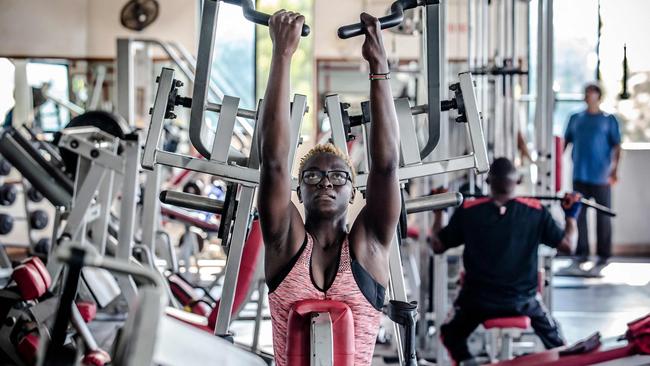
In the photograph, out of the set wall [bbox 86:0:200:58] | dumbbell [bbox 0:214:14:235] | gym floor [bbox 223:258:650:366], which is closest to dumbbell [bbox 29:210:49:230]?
dumbbell [bbox 0:214:14:235]

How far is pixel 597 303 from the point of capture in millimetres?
6398

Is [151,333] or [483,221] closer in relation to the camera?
[151,333]

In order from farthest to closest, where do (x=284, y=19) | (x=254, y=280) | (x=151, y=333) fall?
1. (x=254, y=280)
2. (x=284, y=19)
3. (x=151, y=333)

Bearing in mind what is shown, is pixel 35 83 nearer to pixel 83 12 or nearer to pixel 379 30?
pixel 83 12

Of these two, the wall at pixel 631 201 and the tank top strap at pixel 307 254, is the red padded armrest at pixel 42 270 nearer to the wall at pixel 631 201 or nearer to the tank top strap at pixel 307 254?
the tank top strap at pixel 307 254

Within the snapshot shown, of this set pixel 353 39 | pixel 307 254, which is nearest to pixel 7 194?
pixel 353 39

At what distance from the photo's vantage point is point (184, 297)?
4.88m

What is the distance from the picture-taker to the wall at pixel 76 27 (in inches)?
365

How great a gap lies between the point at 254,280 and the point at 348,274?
1.95 metres

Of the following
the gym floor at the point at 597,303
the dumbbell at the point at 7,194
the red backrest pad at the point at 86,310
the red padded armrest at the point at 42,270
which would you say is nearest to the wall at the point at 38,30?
the dumbbell at the point at 7,194

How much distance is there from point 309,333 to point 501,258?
189 cm

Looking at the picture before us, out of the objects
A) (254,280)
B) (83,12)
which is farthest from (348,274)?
(83,12)

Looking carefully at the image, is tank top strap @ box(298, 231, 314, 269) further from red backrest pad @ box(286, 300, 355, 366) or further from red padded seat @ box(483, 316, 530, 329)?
red padded seat @ box(483, 316, 530, 329)

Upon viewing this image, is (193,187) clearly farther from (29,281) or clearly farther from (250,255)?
(29,281)
